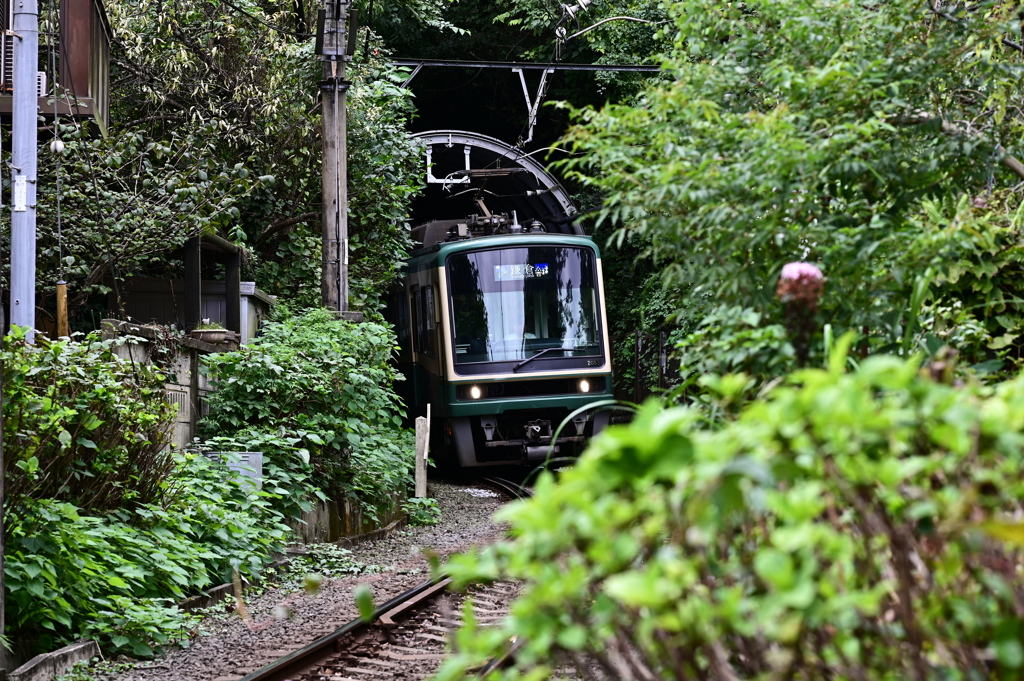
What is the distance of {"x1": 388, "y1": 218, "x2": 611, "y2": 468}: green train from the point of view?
1350 centimetres

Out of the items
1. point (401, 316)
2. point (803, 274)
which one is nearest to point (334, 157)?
point (401, 316)

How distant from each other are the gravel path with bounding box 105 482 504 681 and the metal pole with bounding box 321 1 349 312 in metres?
3.50

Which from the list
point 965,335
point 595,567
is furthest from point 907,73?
point 595,567

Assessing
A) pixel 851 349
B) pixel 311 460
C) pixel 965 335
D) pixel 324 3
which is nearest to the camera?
pixel 851 349

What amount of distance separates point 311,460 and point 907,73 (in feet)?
23.2

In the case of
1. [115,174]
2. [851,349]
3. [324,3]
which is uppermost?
[324,3]

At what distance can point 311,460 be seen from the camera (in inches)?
410

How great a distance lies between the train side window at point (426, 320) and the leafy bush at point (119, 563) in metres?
6.33

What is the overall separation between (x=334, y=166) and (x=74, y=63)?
3449mm

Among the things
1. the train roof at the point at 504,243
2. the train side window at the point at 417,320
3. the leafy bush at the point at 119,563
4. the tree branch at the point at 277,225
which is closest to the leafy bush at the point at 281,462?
the leafy bush at the point at 119,563

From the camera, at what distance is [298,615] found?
6832 mm

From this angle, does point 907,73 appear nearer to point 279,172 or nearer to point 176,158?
point 176,158

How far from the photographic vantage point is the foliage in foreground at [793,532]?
56.8 inches

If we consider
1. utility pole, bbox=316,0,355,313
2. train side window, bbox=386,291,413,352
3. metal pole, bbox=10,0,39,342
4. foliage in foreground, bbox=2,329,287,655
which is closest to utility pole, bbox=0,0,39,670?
metal pole, bbox=10,0,39,342
